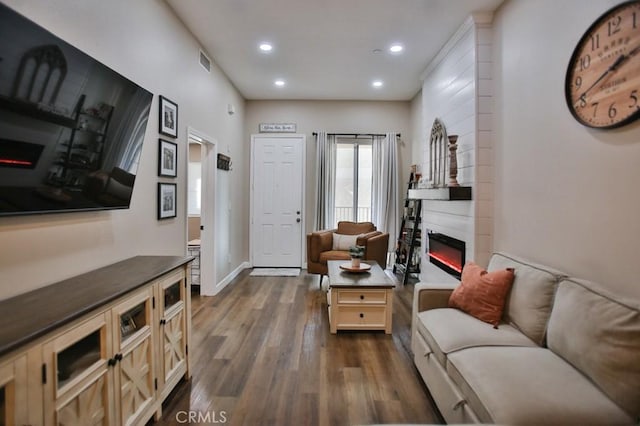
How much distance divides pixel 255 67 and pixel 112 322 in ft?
12.7

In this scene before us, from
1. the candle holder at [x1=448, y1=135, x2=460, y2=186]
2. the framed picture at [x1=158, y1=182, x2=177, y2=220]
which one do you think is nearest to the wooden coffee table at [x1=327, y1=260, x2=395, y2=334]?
the candle holder at [x1=448, y1=135, x2=460, y2=186]

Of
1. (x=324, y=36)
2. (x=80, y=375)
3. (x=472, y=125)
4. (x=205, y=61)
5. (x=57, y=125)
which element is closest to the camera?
(x=80, y=375)

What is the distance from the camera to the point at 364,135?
6.00m

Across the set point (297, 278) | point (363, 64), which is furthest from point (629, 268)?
point (297, 278)

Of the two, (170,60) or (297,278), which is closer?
(170,60)

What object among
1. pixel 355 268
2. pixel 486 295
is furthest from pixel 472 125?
pixel 355 268

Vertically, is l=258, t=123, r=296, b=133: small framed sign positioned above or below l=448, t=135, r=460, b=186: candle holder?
above

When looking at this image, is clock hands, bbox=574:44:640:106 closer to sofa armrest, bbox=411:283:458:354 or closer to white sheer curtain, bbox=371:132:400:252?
sofa armrest, bbox=411:283:458:354

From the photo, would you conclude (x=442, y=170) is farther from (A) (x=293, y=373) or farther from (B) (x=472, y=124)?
(A) (x=293, y=373)

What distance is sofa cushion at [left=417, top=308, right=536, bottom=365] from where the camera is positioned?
6.34 feet

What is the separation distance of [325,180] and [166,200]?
3357mm

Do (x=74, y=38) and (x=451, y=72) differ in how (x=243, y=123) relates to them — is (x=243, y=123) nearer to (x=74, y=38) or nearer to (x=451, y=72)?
(x=451, y=72)

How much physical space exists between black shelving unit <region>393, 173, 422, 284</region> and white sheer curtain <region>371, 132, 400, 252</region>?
0.19 meters

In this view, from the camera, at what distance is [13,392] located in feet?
3.51
